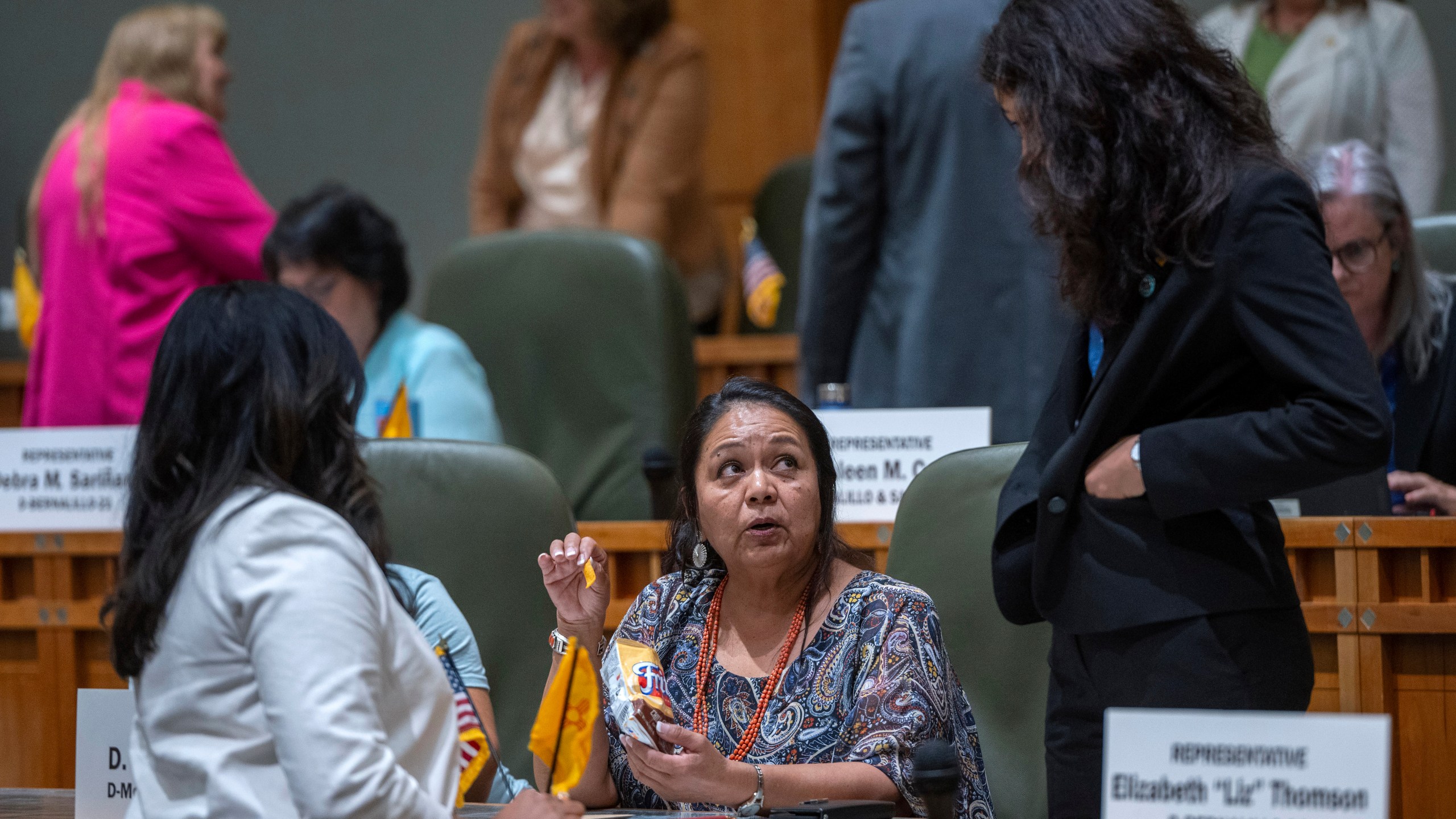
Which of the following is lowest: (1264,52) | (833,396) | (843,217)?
(833,396)

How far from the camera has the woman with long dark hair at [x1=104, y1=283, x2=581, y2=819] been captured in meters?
1.27

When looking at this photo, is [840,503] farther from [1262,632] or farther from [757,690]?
[1262,632]

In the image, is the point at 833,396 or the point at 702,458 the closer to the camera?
the point at 702,458

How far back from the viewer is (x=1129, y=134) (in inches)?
60.3

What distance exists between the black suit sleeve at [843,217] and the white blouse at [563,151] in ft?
3.50

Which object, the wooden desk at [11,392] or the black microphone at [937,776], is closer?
the black microphone at [937,776]

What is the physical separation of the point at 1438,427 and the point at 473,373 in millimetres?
1732

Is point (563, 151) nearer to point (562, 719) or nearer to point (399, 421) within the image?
point (399, 421)

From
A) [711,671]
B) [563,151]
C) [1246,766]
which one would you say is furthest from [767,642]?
[563,151]

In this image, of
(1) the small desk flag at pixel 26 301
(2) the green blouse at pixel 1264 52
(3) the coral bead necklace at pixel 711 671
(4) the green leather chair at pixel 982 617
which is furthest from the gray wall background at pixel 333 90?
(3) the coral bead necklace at pixel 711 671

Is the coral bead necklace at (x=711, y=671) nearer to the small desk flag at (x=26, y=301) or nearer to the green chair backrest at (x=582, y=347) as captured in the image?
the green chair backrest at (x=582, y=347)

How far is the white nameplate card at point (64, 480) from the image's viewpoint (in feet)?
8.99

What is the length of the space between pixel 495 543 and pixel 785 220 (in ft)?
9.12

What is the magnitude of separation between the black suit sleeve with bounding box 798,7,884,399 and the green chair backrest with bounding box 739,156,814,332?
69.1 inches
